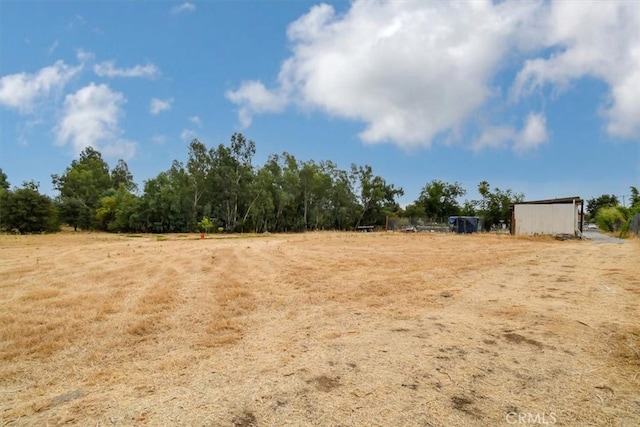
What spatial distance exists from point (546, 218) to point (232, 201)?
30.0 m

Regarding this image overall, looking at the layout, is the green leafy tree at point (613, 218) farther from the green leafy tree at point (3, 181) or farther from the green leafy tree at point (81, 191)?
the green leafy tree at point (3, 181)

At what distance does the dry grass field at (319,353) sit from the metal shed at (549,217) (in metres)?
16.0

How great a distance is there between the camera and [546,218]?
2081 centimetres

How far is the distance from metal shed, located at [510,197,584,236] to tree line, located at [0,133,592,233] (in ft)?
51.9

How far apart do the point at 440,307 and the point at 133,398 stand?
12.3ft

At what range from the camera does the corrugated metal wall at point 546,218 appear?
2020 cm

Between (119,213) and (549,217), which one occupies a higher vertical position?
(119,213)

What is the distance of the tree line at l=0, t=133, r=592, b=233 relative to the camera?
3728 cm

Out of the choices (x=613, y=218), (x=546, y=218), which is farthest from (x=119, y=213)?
(x=613, y=218)

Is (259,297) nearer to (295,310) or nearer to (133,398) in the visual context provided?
(295,310)

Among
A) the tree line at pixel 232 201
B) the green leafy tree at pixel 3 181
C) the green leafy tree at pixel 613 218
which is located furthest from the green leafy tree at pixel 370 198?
the green leafy tree at pixel 3 181

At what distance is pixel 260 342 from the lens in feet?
11.8

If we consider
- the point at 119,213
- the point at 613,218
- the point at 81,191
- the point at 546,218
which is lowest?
the point at 546,218

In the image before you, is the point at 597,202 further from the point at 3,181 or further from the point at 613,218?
the point at 3,181
